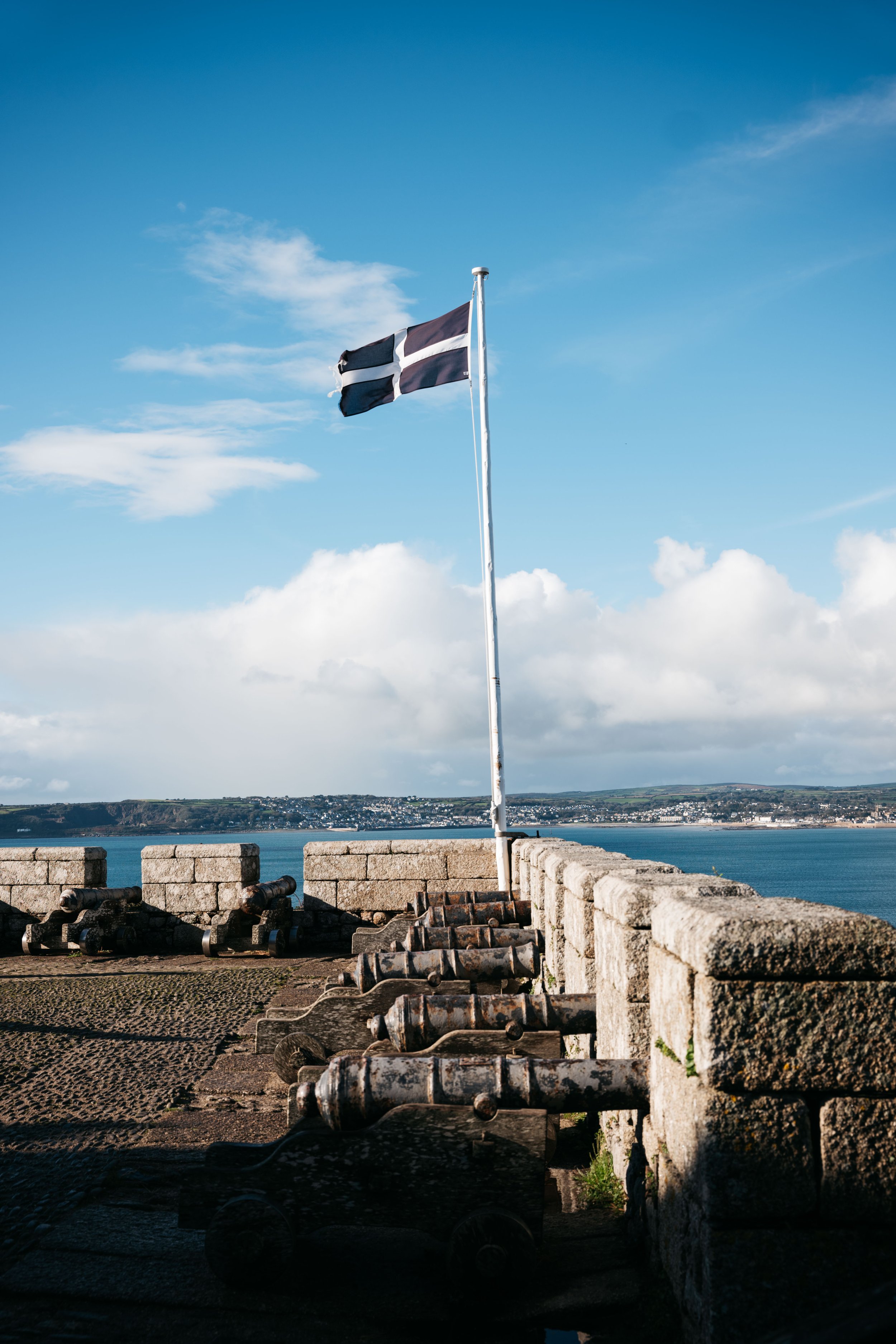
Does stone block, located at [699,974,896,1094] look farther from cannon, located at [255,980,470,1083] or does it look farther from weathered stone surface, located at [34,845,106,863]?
weathered stone surface, located at [34,845,106,863]

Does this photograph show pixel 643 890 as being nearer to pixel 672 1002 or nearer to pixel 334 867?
pixel 672 1002

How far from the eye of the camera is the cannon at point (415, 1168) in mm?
3369

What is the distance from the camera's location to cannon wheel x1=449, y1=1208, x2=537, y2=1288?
10.7 ft

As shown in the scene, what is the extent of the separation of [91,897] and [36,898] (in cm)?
90

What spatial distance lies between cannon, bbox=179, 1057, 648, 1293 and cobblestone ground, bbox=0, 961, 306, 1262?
1.06 metres

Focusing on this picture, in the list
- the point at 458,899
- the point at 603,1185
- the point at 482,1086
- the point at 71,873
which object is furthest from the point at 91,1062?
the point at 71,873

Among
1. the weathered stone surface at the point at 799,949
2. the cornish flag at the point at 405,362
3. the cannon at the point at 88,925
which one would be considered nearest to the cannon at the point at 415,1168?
the weathered stone surface at the point at 799,949

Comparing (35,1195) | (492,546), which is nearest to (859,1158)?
(35,1195)

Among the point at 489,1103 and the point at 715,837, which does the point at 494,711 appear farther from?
the point at 715,837

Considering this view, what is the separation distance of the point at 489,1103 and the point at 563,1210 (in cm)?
110

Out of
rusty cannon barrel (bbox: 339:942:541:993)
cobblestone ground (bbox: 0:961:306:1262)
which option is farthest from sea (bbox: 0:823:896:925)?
rusty cannon barrel (bbox: 339:942:541:993)

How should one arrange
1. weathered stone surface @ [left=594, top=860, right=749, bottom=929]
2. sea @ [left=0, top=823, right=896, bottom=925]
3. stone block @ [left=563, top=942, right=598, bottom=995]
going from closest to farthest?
weathered stone surface @ [left=594, top=860, right=749, bottom=929]
stone block @ [left=563, top=942, right=598, bottom=995]
sea @ [left=0, top=823, right=896, bottom=925]

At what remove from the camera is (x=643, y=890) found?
3.77 metres

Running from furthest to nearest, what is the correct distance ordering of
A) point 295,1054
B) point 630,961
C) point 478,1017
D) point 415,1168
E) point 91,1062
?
1. point 91,1062
2. point 295,1054
3. point 478,1017
4. point 630,961
5. point 415,1168
